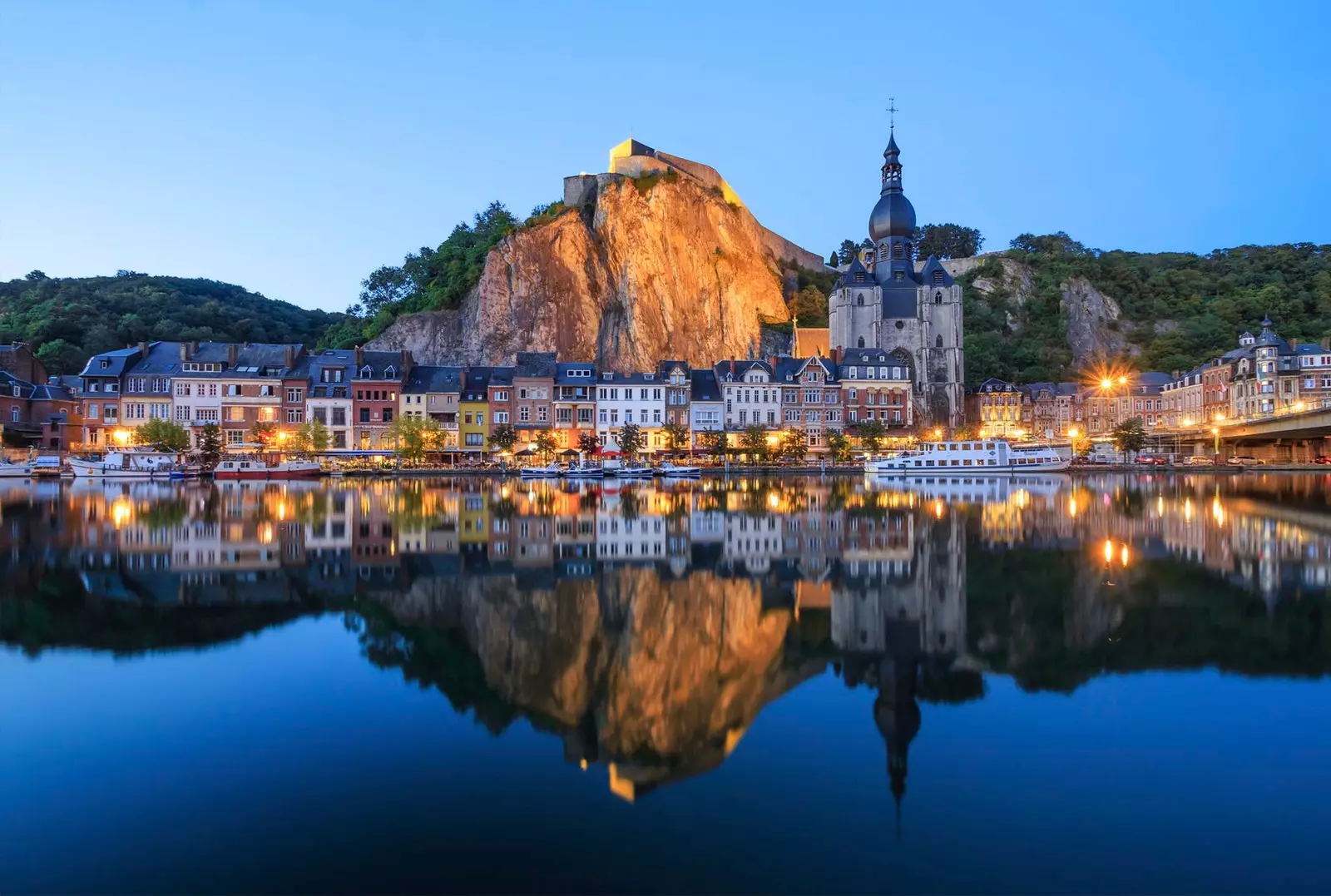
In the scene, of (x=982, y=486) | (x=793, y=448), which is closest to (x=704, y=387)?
(x=793, y=448)

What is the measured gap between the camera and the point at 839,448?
61844 mm

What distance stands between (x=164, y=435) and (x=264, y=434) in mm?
6070

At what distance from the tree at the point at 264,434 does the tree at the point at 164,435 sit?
4.18 metres

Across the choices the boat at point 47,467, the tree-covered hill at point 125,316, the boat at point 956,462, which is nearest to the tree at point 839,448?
the boat at point 956,462

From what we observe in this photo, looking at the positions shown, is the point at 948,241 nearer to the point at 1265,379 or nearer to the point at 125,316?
the point at 1265,379

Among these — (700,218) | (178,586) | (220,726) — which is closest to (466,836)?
(220,726)

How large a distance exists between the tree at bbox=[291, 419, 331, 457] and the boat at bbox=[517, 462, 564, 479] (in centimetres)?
1371

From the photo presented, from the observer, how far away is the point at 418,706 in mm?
7641

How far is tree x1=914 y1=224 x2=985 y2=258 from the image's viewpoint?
115000 millimetres

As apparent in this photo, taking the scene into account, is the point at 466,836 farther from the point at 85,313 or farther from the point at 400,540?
the point at 85,313

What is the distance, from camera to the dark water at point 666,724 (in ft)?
16.4

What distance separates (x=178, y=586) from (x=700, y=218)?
2792 inches

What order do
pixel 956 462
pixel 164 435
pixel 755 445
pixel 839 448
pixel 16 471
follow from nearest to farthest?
pixel 16 471 → pixel 164 435 → pixel 956 462 → pixel 755 445 → pixel 839 448

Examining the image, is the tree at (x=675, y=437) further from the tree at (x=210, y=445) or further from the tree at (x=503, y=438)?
the tree at (x=210, y=445)
